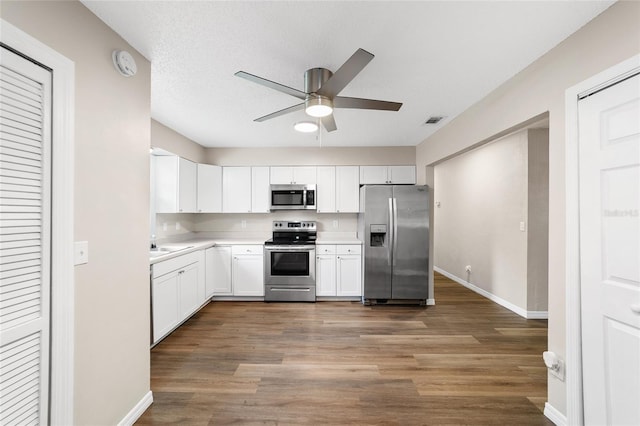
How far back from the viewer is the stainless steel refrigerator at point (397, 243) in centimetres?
390

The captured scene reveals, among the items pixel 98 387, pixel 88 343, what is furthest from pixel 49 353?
pixel 98 387

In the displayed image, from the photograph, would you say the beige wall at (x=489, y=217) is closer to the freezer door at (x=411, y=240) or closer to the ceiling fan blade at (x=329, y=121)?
the freezer door at (x=411, y=240)

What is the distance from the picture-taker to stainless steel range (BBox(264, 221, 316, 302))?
4.07 metres

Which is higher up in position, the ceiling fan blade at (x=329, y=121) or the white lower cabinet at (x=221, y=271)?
the ceiling fan blade at (x=329, y=121)

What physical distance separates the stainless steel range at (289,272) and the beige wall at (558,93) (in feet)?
9.01

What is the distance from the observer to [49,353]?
4.11 ft

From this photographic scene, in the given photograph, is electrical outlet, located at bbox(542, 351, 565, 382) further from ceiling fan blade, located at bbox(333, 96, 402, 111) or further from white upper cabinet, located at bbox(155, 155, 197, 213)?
white upper cabinet, located at bbox(155, 155, 197, 213)

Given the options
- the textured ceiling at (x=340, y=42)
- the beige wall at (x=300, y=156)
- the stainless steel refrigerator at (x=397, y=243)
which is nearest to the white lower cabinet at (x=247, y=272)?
the beige wall at (x=300, y=156)

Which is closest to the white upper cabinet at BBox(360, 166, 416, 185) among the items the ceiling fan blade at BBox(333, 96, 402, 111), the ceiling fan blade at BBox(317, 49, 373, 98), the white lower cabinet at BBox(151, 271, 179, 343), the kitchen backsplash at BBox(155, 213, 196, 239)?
the ceiling fan blade at BBox(333, 96, 402, 111)

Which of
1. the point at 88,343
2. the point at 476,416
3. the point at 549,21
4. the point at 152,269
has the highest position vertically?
the point at 549,21

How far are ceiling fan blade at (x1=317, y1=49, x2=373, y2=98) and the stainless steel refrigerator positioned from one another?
2.29m

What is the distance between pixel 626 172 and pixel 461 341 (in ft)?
7.07

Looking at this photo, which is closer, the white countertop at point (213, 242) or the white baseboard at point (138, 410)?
the white baseboard at point (138, 410)

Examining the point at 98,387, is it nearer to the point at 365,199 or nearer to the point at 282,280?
the point at 282,280
